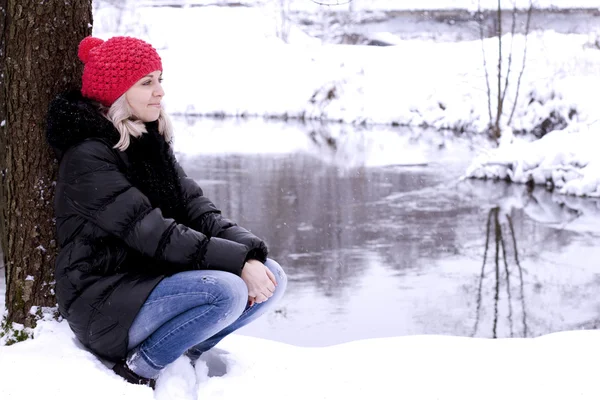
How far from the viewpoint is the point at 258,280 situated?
3.01m

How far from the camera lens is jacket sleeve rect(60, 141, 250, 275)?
112 inches

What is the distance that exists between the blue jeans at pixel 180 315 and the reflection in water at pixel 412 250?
7.49 feet

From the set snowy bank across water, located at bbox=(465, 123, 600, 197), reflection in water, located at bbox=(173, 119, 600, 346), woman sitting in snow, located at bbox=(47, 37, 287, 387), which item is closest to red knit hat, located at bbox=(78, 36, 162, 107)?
woman sitting in snow, located at bbox=(47, 37, 287, 387)

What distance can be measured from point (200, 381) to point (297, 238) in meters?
4.85

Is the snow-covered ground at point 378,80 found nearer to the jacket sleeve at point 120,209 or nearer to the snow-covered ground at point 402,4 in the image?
the snow-covered ground at point 402,4

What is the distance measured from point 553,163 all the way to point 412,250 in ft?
13.9

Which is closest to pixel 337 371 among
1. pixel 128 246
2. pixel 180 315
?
pixel 180 315

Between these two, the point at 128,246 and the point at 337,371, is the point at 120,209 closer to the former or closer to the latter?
the point at 128,246

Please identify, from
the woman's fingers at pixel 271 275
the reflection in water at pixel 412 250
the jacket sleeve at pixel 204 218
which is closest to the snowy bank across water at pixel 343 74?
the reflection in water at pixel 412 250

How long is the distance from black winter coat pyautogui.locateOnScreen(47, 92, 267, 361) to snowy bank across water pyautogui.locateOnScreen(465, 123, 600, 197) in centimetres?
837

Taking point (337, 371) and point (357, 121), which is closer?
point (337, 371)

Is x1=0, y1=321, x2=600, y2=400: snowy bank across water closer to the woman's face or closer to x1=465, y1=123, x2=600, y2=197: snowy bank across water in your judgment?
the woman's face

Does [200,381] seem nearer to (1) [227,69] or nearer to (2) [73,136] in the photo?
(2) [73,136]

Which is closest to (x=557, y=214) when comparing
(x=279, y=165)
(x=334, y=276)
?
(x=334, y=276)
